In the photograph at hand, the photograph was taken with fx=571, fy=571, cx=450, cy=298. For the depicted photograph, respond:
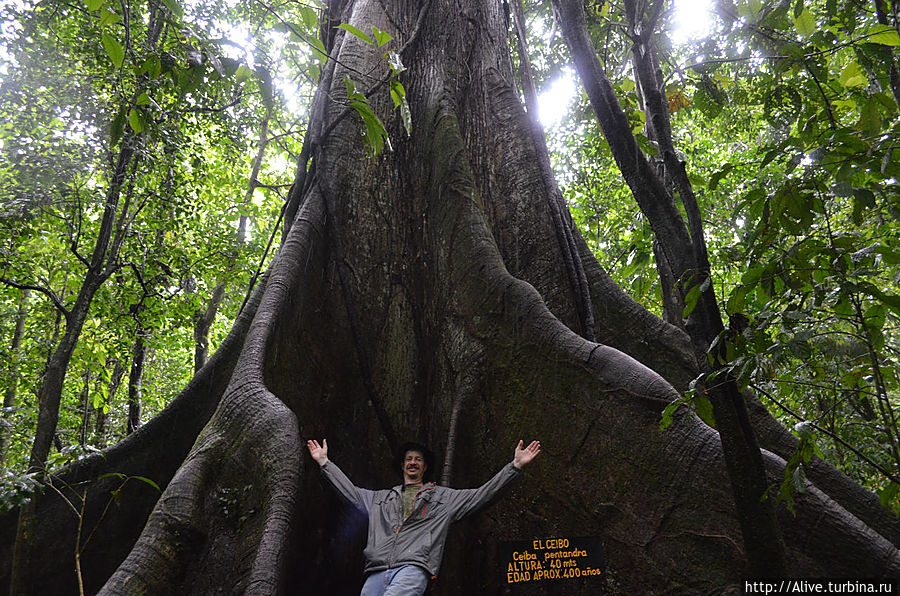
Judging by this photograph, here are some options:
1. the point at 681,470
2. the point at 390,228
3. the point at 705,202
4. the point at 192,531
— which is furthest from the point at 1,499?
the point at 705,202

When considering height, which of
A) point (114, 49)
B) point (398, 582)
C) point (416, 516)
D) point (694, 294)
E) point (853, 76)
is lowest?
point (398, 582)

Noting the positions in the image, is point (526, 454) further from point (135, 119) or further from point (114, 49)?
point (114, 49)

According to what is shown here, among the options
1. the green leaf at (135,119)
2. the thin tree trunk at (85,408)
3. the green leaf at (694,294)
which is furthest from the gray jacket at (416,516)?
the thin tree trunk at (85,408)

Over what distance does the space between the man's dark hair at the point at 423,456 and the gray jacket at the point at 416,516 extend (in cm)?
22

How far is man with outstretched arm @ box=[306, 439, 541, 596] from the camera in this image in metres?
2.69

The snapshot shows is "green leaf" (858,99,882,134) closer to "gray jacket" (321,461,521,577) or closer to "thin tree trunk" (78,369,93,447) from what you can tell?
"gray jacket" (321,461,521,577)

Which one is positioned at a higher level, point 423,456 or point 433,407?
point 433,407

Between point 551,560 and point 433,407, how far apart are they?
47.0 inches

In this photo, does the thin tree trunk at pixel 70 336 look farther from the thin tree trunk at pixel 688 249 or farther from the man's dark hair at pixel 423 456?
the thin tree trunk at pixel 688 249

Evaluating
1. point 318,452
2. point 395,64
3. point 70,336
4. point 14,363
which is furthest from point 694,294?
point 14,363

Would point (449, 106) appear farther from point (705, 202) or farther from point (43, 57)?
point (43, 57)

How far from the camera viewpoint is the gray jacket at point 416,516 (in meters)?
2.75

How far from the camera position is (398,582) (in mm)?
2645

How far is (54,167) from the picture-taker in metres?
7.17
